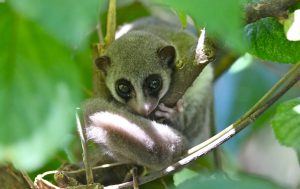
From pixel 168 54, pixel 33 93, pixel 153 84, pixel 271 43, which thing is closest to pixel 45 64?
pixel 33 93

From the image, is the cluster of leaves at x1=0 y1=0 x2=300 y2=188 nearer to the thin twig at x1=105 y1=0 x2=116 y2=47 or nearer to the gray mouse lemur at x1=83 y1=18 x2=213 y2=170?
the gray mouse lemur at x1=83 y1=18 x2=213 y2=170

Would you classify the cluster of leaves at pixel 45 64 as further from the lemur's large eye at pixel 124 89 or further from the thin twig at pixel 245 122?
the lemur's large eye at pixel 124 89

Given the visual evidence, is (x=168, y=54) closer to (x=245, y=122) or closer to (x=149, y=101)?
(x=149, y=101)

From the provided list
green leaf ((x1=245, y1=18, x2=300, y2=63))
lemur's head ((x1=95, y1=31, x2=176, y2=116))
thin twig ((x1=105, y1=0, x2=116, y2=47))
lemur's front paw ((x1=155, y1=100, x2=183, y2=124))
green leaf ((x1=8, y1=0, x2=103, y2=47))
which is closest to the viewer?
green leaf ((x1=8, y1=0, x2=103, y2=47))

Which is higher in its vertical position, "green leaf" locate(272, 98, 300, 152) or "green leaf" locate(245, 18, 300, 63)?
"green leaf" locate(245, 18, 300, 63)

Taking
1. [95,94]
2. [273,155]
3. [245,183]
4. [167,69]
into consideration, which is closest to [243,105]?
[167,69]

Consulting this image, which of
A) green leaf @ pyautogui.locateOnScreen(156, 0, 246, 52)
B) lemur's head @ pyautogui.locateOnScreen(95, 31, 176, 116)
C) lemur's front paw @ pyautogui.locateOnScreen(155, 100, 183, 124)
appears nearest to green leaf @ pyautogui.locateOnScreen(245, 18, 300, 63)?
lemur's front paw @ pyautogui.locateOnScreen(155, 100, 183, 124)
